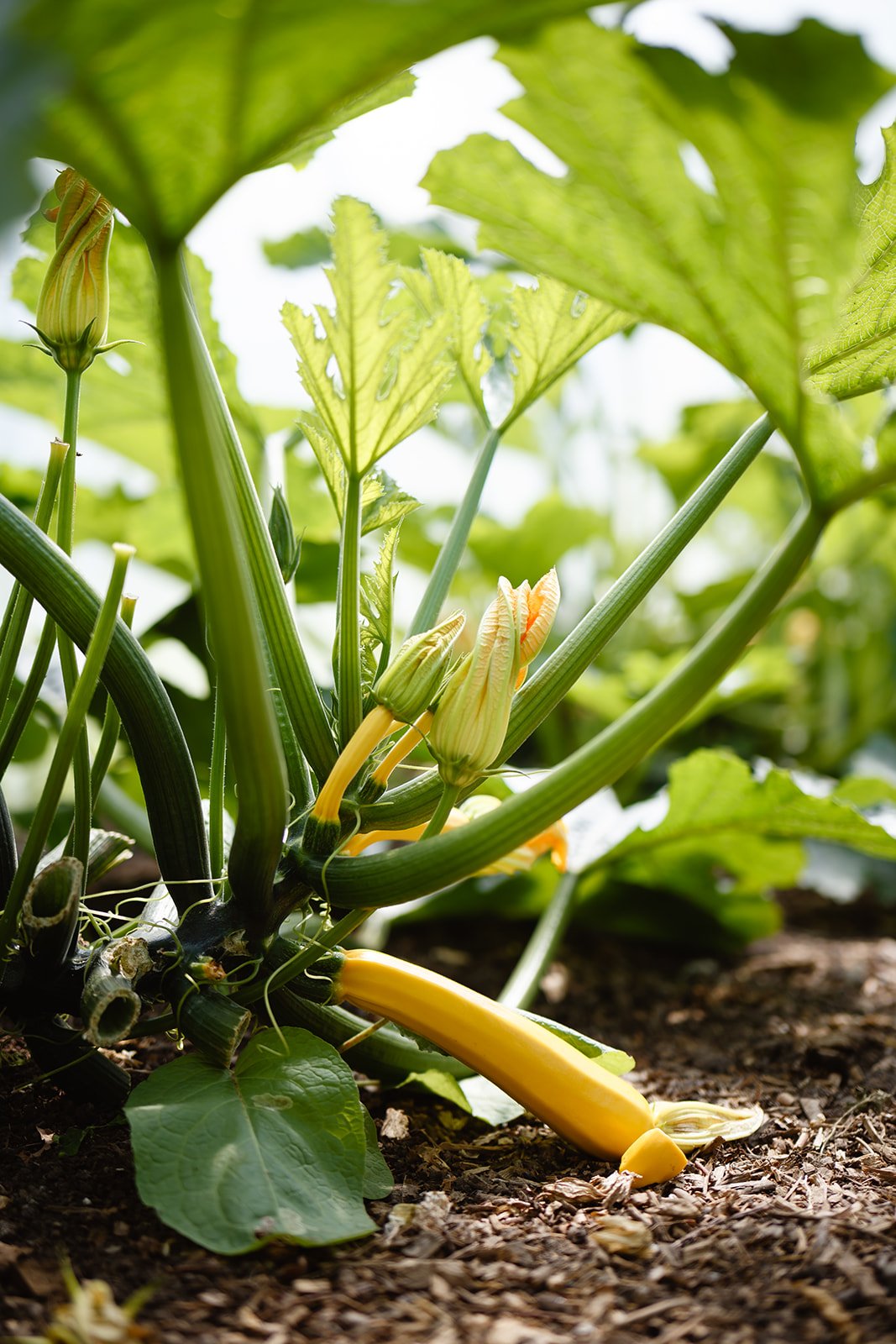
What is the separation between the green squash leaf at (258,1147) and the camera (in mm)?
626

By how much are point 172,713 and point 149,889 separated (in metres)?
0.60

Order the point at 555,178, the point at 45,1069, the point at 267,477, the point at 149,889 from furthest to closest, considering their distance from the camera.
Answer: the point at 267,477
the point at 149,889
the point at 45,1069
the point at 555,178

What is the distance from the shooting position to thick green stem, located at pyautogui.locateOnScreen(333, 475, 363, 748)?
0.78 m

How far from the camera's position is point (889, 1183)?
2.56 feet

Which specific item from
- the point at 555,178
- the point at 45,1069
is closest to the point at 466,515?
the point at 555,178

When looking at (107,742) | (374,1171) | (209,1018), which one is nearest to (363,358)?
(107,742)

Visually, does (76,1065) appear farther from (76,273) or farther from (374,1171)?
(76,273)

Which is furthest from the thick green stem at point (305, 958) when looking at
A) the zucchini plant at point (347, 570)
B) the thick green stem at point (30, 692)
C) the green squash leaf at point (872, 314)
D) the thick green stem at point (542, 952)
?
the green squash leaf at point (872, 314)

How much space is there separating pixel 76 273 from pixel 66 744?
0.33 meters

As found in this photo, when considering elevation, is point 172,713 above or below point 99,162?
below

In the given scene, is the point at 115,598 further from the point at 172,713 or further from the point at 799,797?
the point at 799,797

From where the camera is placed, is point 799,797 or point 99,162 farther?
point 799,797

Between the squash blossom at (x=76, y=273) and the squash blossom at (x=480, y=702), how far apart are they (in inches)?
13.8

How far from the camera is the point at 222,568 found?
0.61 metres
